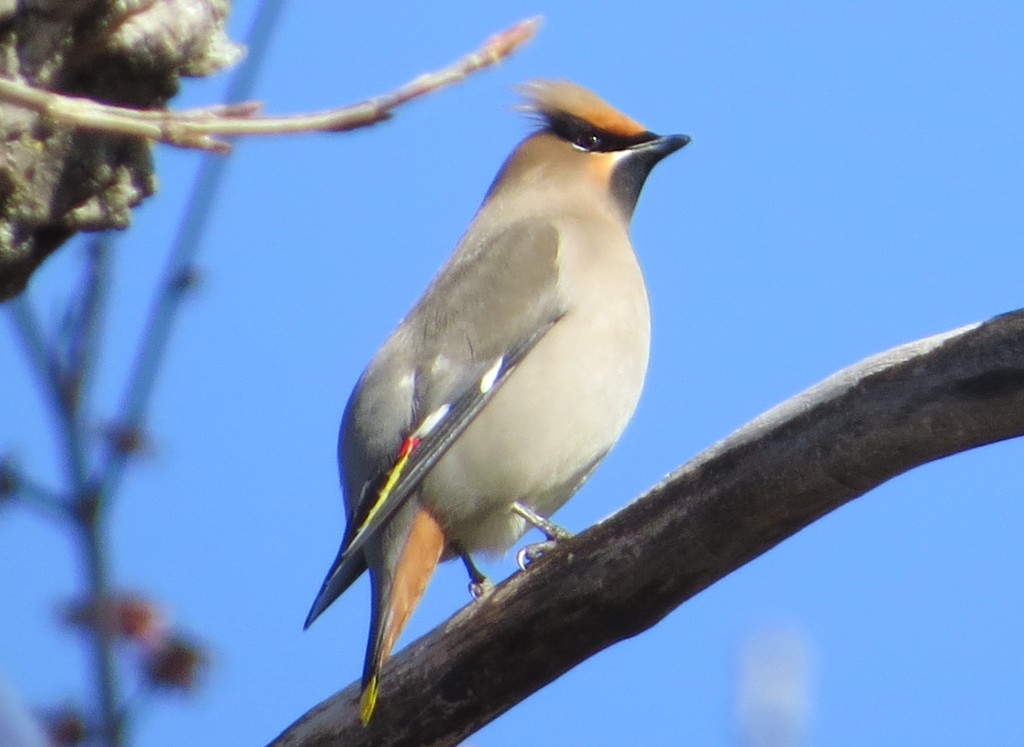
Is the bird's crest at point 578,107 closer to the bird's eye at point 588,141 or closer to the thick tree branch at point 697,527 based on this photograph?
the bird's eye at point 588,141

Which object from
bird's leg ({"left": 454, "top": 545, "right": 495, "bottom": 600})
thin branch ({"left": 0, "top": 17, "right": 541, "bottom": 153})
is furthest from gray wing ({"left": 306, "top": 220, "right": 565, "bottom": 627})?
thin branch ({"left": 0, "top": 17, "right": 541, "bottom": 153})

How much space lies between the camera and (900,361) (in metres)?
2.79

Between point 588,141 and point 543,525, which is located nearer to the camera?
point 543,525

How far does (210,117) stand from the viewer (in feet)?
5.51

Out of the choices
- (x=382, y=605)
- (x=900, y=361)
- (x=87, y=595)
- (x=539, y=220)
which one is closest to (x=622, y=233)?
(x=539, y=220)

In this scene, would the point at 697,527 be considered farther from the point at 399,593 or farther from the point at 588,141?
the point at 588,141

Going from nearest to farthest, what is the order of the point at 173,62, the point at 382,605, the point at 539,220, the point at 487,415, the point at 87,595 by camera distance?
the point at 87,595 → the point at 173,62 → the point at 382,605 → the point at 487,415 → the point at 539,220

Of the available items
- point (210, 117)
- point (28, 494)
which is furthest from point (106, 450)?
point (210, 117)

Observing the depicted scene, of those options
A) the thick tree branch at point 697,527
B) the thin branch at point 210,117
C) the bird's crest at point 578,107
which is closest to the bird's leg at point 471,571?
the thick tree branch at point 697,527

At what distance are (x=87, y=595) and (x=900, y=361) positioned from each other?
1.33 metres

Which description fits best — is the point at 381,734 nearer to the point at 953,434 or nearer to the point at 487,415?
the point at 487,415

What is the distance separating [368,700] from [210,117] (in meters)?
1.69

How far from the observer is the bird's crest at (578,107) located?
194 inches

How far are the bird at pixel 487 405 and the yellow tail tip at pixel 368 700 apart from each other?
3.8 inches
